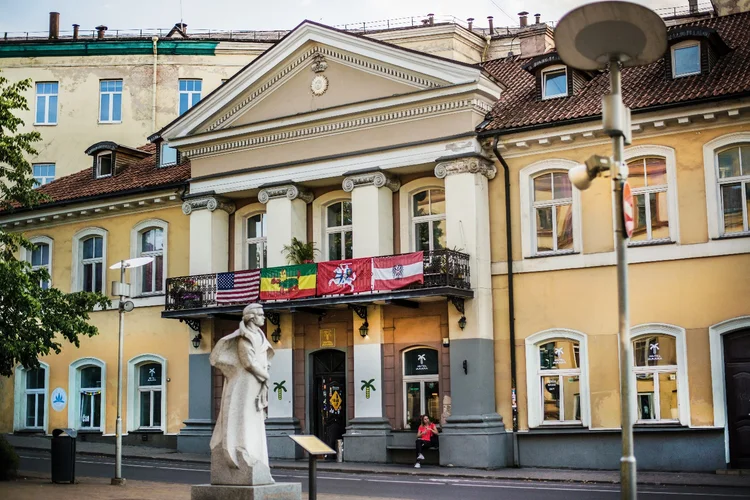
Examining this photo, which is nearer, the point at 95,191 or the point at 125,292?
the point at 125,292

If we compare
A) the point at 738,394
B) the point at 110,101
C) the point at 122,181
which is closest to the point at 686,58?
the point at 738,394

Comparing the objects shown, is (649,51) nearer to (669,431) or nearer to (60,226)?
(669,431)

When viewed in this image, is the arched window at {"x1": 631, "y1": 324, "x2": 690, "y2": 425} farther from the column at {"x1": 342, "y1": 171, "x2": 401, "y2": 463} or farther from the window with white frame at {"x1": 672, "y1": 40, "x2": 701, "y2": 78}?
the column at {"x1": 342, "y1": 171, "x2": 401, "y2": 463}

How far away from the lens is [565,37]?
9.91m

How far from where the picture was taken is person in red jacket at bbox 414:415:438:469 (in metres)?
27.0

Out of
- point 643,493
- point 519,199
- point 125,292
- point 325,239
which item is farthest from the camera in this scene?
point 325,239

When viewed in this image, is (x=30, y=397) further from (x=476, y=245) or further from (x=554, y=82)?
(x=554, y=82)

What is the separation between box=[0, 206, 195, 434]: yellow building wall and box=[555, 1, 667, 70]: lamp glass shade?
80.0ft

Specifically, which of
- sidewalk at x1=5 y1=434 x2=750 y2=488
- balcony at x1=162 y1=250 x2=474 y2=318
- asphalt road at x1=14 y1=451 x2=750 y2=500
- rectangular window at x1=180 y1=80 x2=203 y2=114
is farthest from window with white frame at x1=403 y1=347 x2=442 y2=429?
rectangular window at x1=180 y1=80 x2=203 y2=114

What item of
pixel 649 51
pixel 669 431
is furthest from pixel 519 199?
pixel 649 51

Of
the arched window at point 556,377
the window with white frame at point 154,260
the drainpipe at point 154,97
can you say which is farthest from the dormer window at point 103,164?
the arched window at point 556,377

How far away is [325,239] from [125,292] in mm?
10056

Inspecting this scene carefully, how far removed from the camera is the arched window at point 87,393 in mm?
35344

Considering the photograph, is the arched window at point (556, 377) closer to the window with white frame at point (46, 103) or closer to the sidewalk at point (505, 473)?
the sidewalk at point (505, 473)
